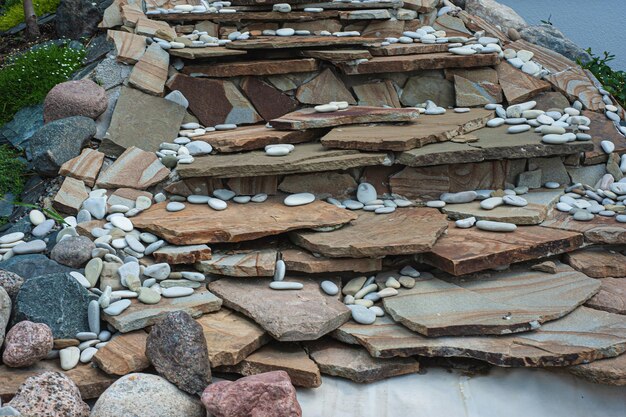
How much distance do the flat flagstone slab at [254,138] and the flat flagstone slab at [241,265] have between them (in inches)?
36.0

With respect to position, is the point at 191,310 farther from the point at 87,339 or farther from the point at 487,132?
the point at 487,132

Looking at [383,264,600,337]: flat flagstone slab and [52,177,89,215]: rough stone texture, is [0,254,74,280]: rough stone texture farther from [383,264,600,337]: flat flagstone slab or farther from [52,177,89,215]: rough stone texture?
[383,264,600,337]: flat flagstone slab

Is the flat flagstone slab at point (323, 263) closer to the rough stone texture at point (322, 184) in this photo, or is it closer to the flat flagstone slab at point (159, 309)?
the flat flagstone slab at point (159, 309)

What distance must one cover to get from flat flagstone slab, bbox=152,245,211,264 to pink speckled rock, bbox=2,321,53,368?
680 millimetres

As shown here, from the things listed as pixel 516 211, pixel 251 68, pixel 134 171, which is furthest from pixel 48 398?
pixel 251 68

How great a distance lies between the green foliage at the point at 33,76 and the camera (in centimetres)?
507

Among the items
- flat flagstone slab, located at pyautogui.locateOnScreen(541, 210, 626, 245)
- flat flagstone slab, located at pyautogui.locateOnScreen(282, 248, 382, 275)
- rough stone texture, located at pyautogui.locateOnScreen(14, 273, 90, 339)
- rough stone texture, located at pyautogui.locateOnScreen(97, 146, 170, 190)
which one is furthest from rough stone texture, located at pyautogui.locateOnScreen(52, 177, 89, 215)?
flat flagstone slab, located at pyautogui.locateOnScreen(541, 210, 626, 245)

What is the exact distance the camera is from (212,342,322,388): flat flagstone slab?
320 cm

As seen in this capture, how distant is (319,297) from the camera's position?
358cm

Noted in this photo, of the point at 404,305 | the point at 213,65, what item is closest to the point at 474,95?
the point at 213,65

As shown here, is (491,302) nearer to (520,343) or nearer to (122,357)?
(520,343)

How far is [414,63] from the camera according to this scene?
5.10m

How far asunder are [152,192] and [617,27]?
4.37m

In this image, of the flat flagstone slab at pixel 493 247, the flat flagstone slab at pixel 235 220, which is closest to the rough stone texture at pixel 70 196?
the flat flagstone slab at pixel 235 220
